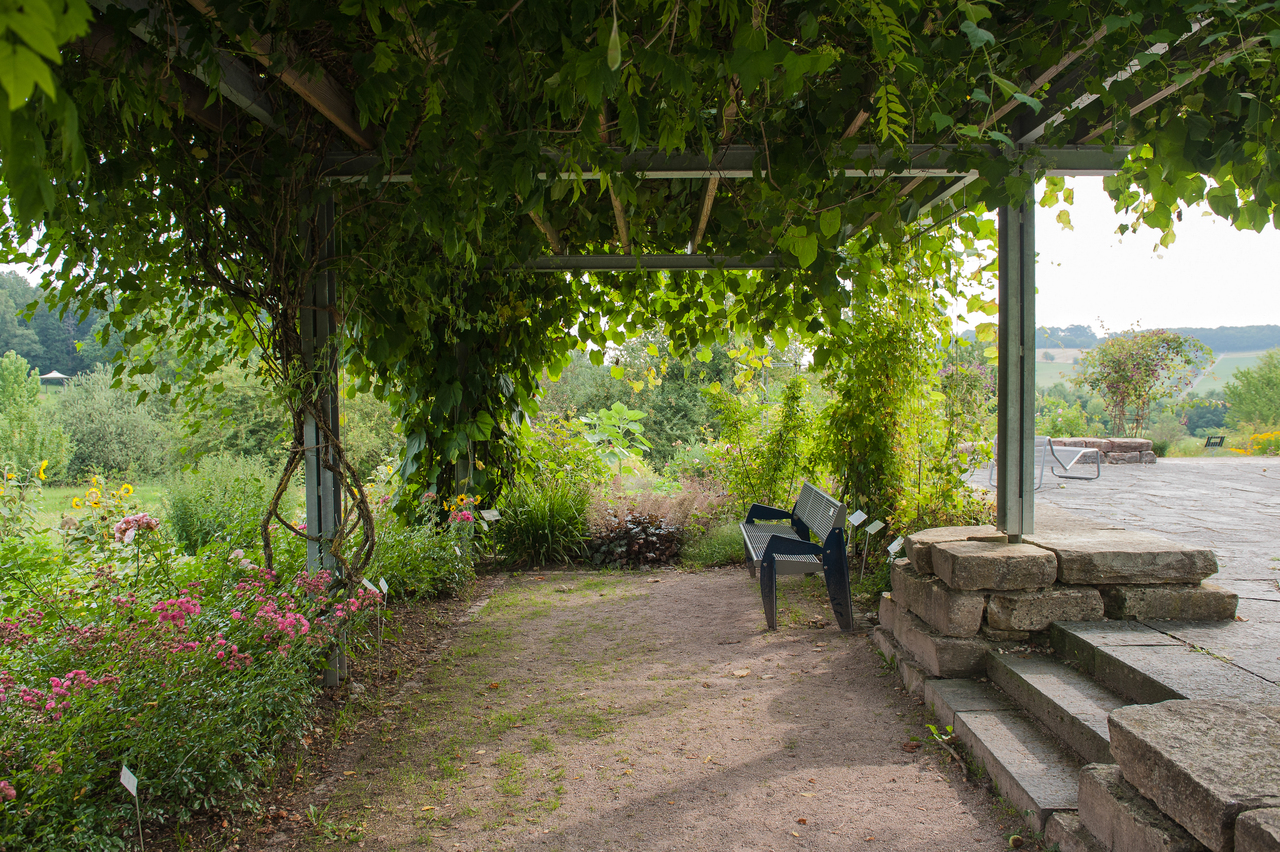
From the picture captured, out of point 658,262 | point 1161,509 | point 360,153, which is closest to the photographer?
point 360,153

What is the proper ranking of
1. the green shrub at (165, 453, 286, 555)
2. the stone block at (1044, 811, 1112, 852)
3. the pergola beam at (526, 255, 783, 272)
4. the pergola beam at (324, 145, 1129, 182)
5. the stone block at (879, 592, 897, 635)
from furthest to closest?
1. the green shrub at (165, 453, 286, 555)
2. the pergola beam at (526, 255, 783, 272)
3. the stone block at (879, 592, 897, 635)
4. the pergola beam at (324, 145, 1129, 182)
5. the stone block at (1044, 811, 1112, 852)

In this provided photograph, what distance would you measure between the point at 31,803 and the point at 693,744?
7.06ft

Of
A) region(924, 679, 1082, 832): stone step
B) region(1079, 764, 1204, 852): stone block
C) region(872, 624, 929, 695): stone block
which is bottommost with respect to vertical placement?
region(872, 624, 929, 695): stone block

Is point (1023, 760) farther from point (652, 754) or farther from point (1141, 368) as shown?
point (1141, 368)

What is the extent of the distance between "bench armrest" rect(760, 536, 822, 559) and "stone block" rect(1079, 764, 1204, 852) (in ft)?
7.66

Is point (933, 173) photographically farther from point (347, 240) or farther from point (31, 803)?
point (31, 803)

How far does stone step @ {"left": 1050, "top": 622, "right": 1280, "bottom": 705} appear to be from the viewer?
225 cm

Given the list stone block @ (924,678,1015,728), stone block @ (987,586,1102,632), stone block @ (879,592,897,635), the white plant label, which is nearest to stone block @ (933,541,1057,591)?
stone block @ (987,586,1102,632)

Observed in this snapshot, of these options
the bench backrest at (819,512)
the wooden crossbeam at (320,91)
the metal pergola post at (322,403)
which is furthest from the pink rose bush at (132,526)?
the bench backrest at (819,512)

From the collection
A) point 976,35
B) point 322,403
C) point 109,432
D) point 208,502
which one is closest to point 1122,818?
point 976,35

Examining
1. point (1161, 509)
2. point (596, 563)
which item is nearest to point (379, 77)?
point (596, 563)

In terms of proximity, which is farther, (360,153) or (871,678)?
(871,678)

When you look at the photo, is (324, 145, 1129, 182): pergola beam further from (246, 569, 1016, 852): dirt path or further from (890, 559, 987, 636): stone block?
(246, 569, 1016, 852): dirt path

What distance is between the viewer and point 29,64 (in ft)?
2.02
